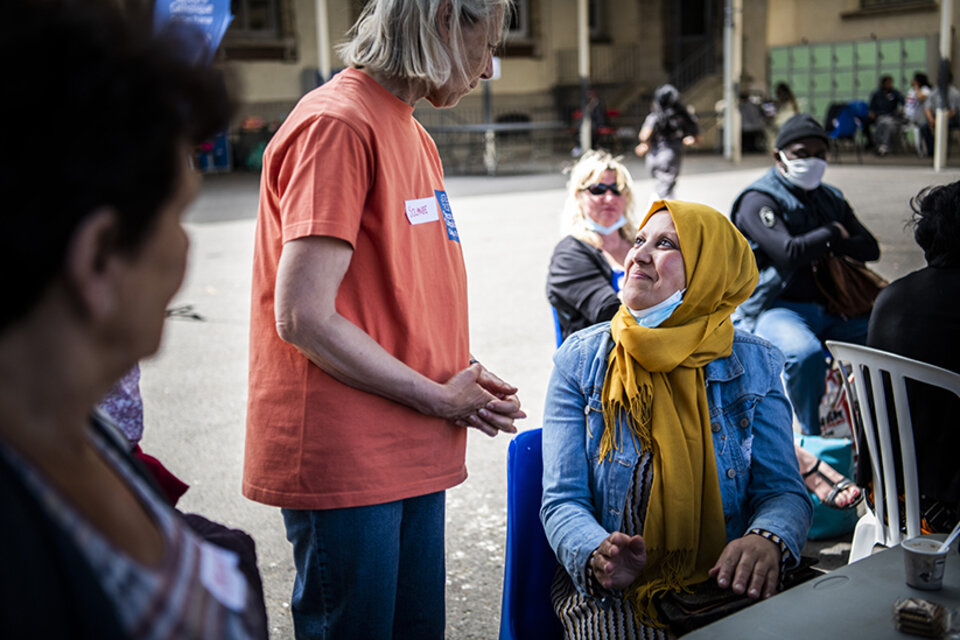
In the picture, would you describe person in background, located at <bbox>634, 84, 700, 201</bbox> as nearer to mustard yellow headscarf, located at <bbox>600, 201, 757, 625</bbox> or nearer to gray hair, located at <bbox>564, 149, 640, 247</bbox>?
gray hair, located at <bbox>564, 149, 640, 247</bbox>

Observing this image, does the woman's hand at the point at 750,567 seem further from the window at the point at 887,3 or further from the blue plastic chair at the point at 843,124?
the window at the point at 887,3

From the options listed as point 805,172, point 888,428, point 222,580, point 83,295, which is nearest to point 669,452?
point 888,428

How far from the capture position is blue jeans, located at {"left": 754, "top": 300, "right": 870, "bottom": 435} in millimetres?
3924

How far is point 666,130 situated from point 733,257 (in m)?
10.3

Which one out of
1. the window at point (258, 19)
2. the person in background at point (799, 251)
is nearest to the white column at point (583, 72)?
the window at point (258, 19)

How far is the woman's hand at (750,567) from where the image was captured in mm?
1905

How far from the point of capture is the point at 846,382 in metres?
2.85

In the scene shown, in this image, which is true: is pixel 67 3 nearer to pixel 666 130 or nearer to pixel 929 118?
pixel 666 130

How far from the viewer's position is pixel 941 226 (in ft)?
8.84

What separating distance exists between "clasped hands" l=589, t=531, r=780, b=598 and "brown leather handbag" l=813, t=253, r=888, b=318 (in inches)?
99.9

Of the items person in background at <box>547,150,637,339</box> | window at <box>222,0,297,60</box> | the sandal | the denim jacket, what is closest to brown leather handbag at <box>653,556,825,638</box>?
the denim jacket

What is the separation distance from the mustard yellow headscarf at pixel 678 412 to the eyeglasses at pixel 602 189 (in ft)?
6.55

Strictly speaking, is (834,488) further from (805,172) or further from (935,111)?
(935,111)

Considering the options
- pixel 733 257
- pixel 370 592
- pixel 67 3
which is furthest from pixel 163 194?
pixel 733 257
